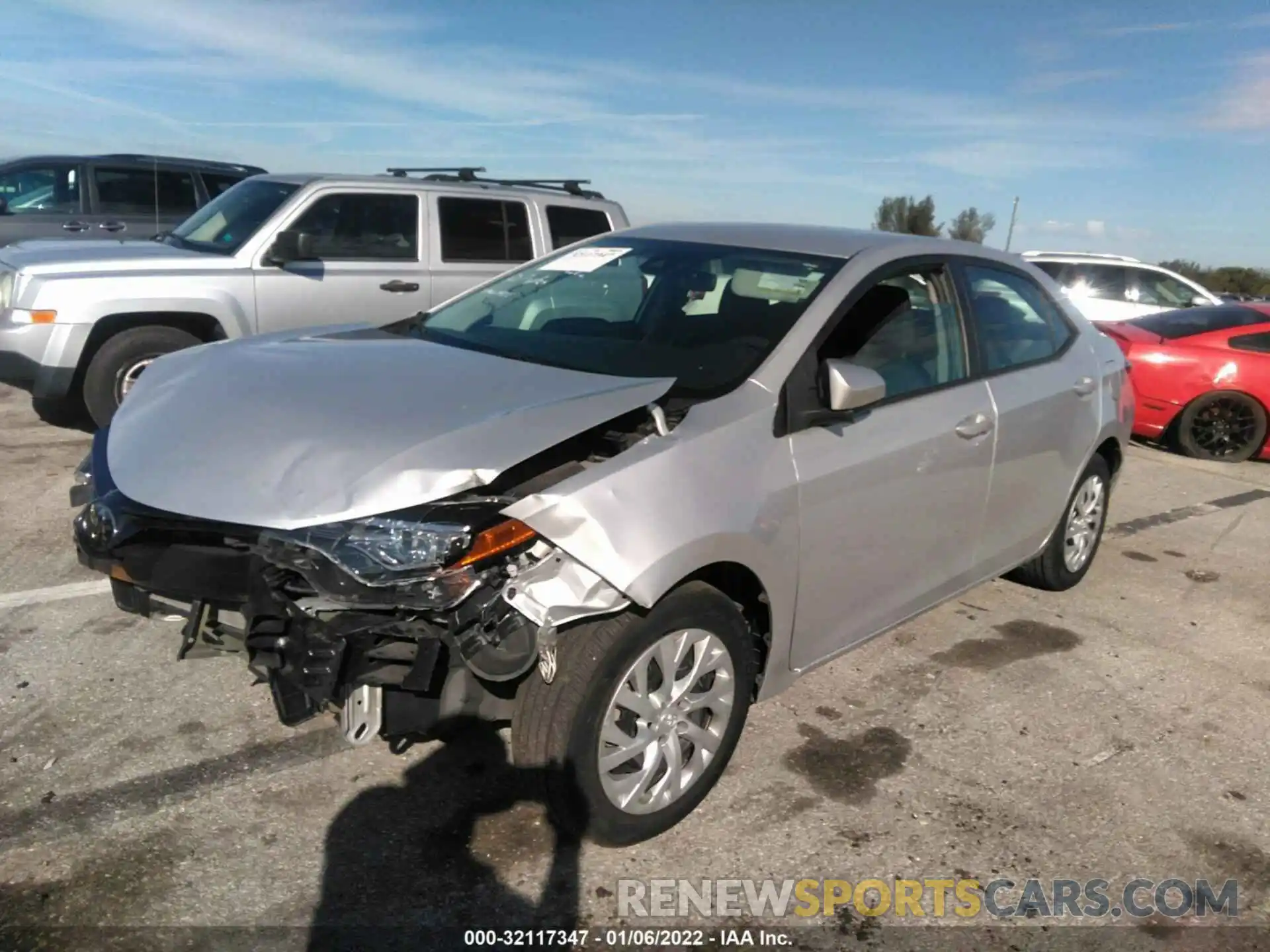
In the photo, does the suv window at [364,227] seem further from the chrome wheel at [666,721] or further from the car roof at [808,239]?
the chrome wheel at [666,721]

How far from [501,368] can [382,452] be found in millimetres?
765

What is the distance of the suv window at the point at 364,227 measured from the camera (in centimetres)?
732

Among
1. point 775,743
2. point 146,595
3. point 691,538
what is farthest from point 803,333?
point 146,595

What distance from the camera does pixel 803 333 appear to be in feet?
11.1

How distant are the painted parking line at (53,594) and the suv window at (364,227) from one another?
342 cm

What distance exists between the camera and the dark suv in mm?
10656

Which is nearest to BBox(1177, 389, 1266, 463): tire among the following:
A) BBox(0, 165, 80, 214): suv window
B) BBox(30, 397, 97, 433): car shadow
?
BBox(30, 397, 97, 433): car shadow

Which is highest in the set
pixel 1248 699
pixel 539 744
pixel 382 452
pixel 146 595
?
pixel 382 452

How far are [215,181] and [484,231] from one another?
529 cm

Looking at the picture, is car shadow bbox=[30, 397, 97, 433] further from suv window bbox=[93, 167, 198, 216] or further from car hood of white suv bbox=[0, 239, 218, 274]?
suv window bbox=[93, 167, 198, 216]

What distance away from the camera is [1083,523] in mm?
5105

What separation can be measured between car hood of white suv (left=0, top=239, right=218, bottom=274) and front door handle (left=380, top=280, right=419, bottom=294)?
3.58 feet

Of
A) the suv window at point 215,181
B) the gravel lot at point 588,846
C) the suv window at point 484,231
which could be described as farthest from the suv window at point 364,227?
the suv window at point 215,181

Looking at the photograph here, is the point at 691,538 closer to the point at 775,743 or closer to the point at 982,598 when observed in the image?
the point at 775,743
